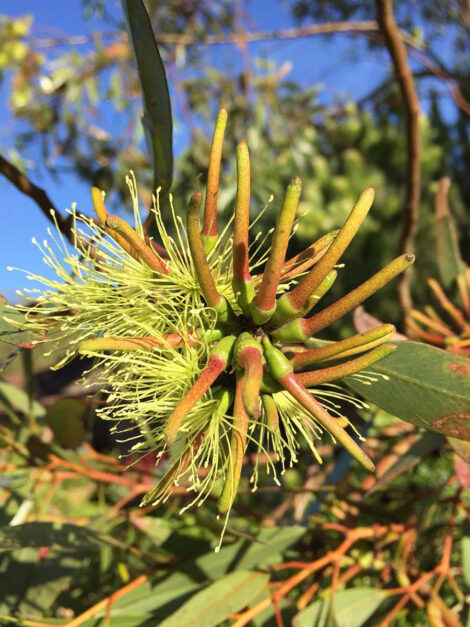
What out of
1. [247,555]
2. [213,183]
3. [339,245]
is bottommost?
[247,555]

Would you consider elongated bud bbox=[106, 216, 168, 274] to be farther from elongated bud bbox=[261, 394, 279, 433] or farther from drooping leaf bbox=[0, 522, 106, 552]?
drooping leaf bbox=[0, 522, 106, 552]

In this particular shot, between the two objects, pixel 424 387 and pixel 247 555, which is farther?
pixel 247 555

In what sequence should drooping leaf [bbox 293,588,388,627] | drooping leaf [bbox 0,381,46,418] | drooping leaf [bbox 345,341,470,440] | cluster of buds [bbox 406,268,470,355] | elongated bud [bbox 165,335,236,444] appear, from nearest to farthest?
elongated bud [bbox 165,335,236,444] < drooping leaf [bbox 345,341,470,440] < drooping leaf [bbox 293,588,388,627] < cluster of buds [bbox 406,268,470,355] < drooping leaf [bbox 0,381,46,418]

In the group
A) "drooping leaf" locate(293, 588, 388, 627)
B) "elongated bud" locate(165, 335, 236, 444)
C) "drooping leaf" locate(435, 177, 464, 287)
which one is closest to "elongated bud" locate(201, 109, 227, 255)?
"elongated bud" locate(165, 335, 236, 444)

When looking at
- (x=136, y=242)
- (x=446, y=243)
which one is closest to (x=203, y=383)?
(x=136, y=242)

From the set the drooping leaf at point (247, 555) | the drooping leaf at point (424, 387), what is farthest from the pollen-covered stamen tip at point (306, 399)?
the drooping leaf at point (247, 555)

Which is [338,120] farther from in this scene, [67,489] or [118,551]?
[118,551]

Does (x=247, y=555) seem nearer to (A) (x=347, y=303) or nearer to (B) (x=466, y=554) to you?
(B) (x=466, y=554)
